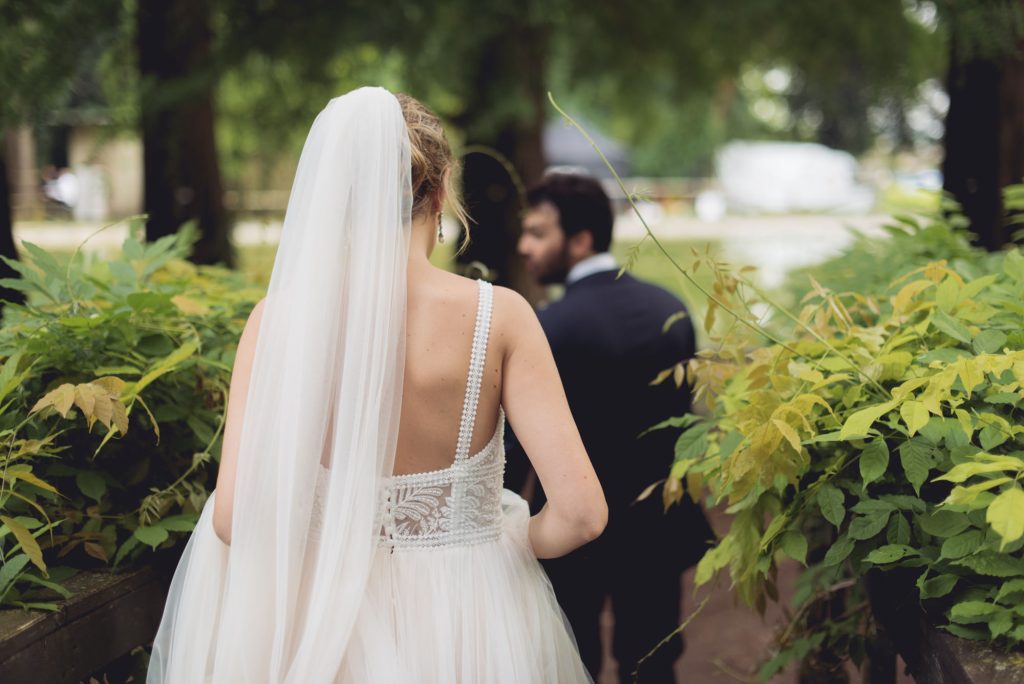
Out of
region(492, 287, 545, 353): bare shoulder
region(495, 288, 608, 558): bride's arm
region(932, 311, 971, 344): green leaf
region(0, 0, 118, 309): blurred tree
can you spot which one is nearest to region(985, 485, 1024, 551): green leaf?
region(932, 311, 971, 344): green leaf

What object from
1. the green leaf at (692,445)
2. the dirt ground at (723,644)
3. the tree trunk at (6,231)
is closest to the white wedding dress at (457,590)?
the green leaf at (692,445)

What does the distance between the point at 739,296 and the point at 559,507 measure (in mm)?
913

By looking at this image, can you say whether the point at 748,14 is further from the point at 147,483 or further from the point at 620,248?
the point at 620,248

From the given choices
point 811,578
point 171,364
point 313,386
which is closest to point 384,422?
point 313,386

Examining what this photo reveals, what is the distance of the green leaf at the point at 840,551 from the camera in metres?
2.40

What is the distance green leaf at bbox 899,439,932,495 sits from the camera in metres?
2.26

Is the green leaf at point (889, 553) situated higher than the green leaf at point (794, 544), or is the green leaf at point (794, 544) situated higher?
the green leaf at point (889, 553)

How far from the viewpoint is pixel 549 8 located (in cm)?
678

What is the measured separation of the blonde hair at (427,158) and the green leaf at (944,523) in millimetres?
1134

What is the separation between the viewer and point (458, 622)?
2324 millimetres

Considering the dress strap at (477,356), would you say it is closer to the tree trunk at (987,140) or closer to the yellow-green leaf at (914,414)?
the yellow-green leaf at (914,414)

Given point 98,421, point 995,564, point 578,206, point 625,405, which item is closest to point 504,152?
point 578,206

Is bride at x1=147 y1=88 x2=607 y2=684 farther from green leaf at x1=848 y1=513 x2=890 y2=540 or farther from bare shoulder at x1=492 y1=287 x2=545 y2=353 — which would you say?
green leaf at x1=848 y1=513 x2=890 y2=540

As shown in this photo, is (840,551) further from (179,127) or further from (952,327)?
(179,127)
